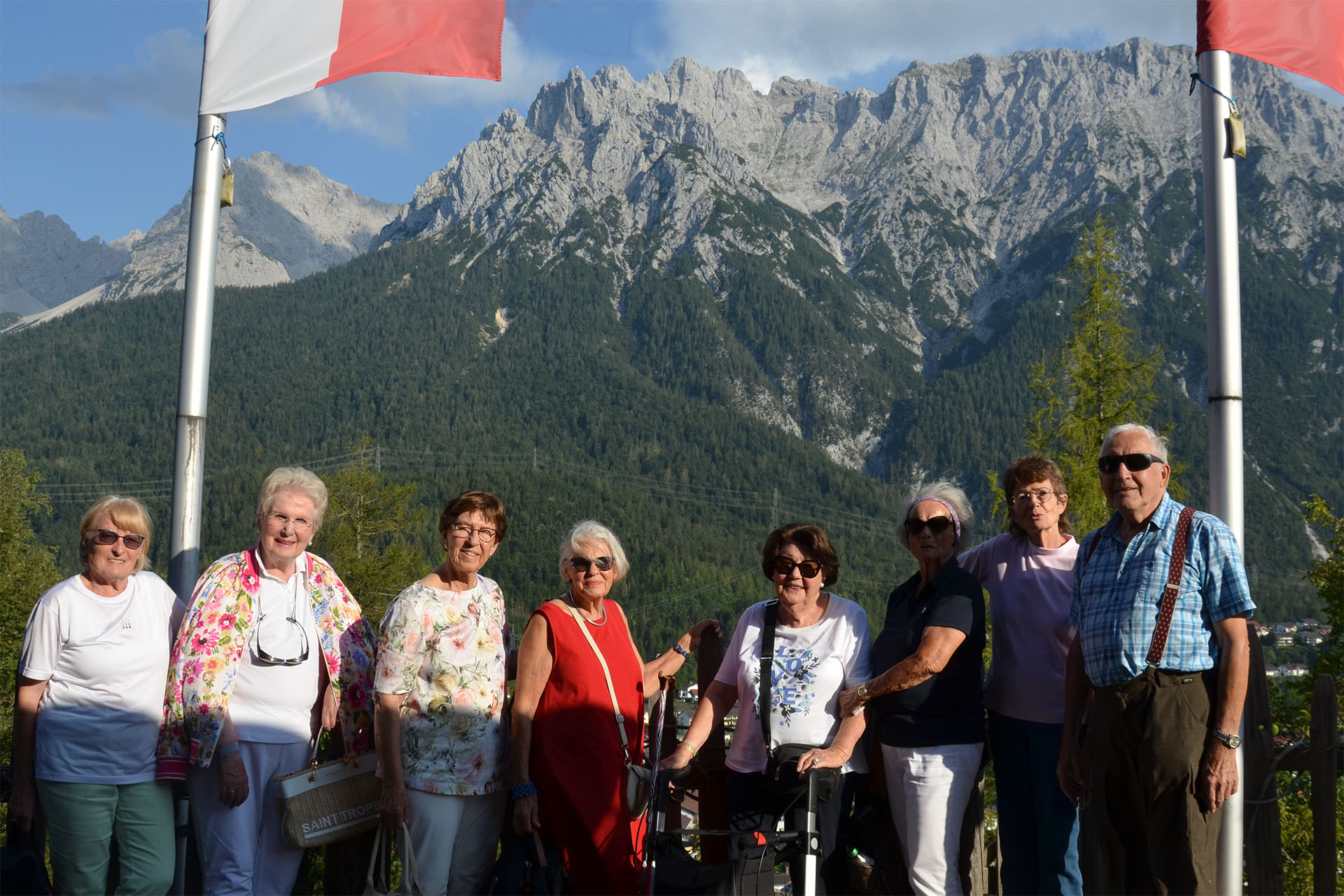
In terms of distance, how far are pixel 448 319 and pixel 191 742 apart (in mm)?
166817

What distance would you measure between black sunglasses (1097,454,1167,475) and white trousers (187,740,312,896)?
3412 mm

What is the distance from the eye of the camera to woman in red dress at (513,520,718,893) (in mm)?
4266

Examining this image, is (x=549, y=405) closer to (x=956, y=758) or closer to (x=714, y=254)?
(x=714, y=254)

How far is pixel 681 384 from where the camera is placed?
543 ft

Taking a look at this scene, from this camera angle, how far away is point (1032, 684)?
4352 mm

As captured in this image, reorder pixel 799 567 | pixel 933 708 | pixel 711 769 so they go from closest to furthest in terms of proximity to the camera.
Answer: pixel 933 708 → pixel 799 567 → pixel 711 769

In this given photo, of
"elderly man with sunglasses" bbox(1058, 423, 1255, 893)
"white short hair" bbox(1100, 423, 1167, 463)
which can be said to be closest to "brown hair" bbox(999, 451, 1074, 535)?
"white short hair" bbox(1100, 423, 1167, 463)

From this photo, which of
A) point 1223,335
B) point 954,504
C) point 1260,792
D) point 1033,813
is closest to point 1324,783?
point 1260,792

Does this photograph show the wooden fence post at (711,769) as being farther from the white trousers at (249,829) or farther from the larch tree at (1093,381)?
the larch tree at (1093,381)

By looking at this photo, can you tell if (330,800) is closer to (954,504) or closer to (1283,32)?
(954,504)

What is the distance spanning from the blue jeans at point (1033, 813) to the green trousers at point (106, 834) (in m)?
3.41

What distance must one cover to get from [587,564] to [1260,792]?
289 centimetres

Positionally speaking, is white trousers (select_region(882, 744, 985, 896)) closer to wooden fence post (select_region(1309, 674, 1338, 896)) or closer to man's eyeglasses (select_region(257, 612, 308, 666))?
wooden fence post (select_region(1309, 674, 1338, 896))

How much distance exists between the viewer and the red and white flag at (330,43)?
16.9 ft
